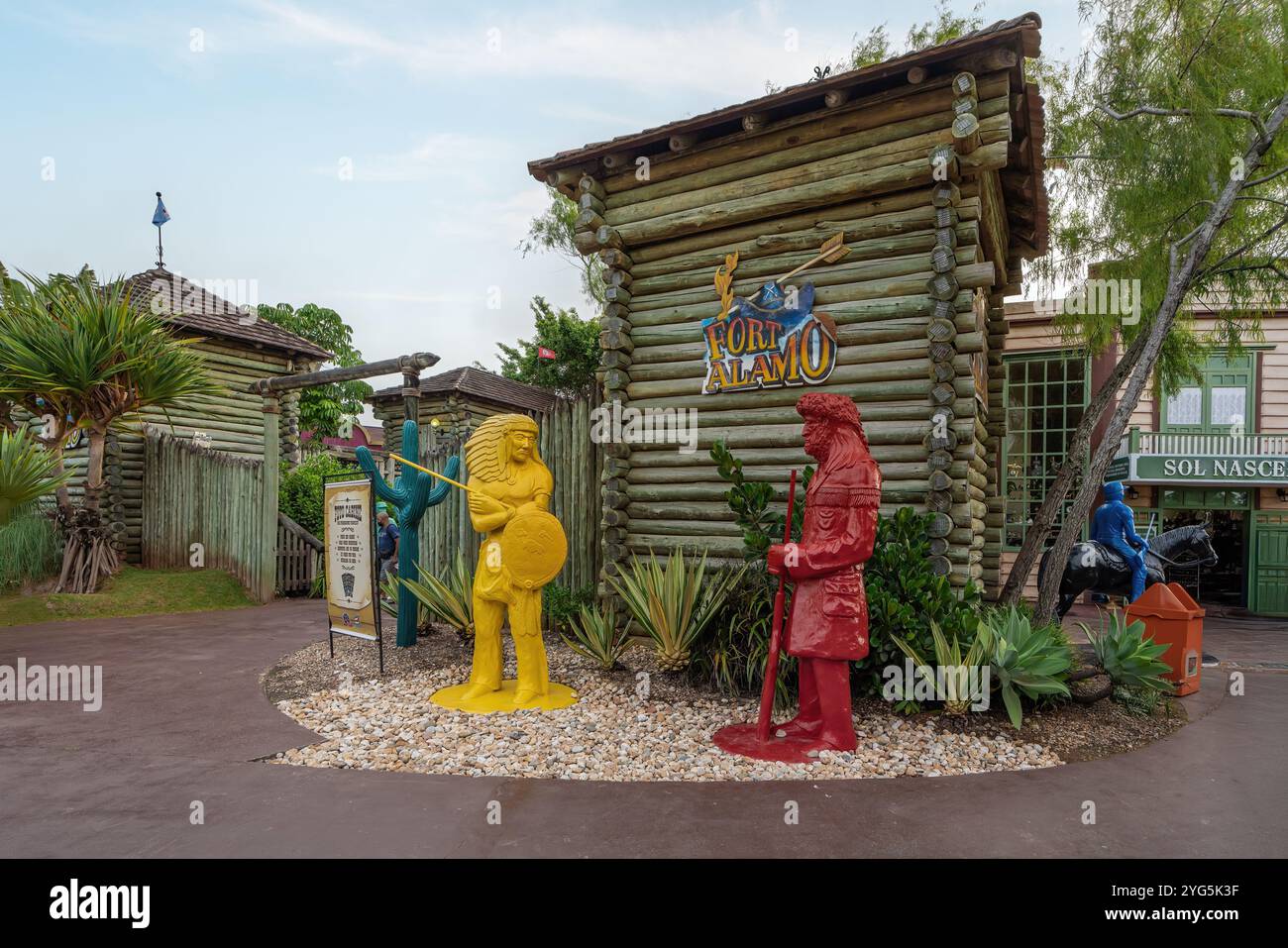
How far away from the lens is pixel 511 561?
5699 millimetres

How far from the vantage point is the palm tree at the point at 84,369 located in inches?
413

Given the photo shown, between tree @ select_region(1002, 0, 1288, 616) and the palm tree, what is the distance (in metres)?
12.1

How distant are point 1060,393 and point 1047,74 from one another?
5435 mm

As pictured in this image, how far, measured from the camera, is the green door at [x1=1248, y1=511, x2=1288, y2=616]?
42.2 ft

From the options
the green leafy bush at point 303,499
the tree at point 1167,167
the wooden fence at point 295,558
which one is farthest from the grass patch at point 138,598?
the tree at point 1167,167

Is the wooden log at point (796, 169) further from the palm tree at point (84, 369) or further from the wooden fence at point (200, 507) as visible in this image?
the wooden fence at point (200, 507)

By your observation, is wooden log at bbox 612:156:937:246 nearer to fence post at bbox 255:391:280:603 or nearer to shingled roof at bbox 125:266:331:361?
fence post at bbox 255:391:280:603

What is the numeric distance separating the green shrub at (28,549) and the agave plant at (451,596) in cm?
768

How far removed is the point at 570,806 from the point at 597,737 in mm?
1159

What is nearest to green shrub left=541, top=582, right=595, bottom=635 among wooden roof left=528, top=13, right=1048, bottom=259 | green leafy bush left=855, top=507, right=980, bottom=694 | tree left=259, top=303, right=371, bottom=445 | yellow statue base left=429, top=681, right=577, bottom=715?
yellow statue base left=429, top=681, right=577, bottom=715

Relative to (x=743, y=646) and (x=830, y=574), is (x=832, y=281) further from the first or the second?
(x=743, y=646)

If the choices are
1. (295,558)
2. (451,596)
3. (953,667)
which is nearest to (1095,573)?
(953,667)
